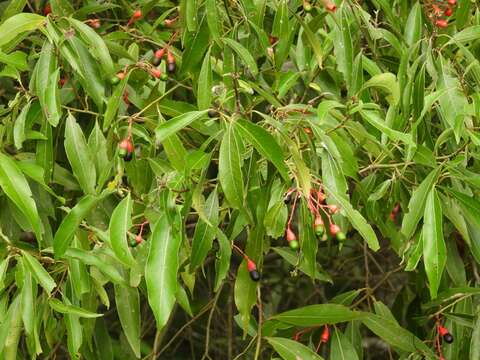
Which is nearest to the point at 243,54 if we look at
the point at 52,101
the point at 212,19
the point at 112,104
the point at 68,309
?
the point at 212,19

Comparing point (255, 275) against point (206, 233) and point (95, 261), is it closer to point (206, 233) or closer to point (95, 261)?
point (206, 233)

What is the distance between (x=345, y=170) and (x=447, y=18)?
2.62ft

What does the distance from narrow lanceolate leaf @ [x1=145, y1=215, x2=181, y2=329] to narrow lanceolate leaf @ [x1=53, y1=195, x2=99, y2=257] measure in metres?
0.20

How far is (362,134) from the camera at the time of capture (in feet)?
6.41

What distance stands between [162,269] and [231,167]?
24cm

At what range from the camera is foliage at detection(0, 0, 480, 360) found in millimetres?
1745

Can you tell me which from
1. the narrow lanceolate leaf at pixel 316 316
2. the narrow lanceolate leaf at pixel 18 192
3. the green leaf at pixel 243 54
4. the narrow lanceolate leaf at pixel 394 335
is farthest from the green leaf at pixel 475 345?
the narrow lanceolate leaf at pixel 18 192

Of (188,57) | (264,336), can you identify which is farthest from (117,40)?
(264,336)

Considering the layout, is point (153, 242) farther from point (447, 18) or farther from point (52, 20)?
point (447, 18)

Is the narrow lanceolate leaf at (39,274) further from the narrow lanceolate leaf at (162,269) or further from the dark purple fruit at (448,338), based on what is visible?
the dark purple fruit at (448,338)

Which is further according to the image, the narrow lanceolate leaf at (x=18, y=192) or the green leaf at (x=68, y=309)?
the green leaf at (x=68, y=309)

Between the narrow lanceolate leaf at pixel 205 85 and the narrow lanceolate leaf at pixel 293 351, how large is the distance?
59cm

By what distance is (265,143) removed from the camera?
5.32 feet

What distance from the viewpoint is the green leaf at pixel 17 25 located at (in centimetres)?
188
